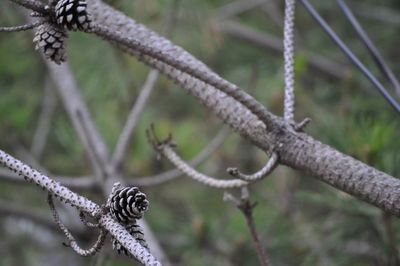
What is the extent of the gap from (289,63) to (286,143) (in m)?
0.12

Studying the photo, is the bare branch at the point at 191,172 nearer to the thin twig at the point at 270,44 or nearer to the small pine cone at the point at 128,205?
the small pine cone at the point at 128,205

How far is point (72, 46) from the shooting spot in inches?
59.7

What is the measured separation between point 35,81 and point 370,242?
4.62 ft

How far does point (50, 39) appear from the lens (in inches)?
19.9

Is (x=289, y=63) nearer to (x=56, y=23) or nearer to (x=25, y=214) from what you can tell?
(x=56, y=23)

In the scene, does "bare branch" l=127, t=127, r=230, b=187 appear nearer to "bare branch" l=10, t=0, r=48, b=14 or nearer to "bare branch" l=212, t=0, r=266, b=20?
"bare branch" l=10, t=0, r=48, b=14

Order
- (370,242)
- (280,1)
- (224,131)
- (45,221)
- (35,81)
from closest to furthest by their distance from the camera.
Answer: (370,242) → (224,131) → (45,221) → (35,81) → (280,1)

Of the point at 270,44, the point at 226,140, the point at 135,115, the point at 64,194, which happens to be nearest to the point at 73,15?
the point at 64,194

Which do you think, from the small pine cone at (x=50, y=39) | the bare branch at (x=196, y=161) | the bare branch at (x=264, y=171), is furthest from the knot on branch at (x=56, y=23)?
the bare branch at (x=196, y=161)

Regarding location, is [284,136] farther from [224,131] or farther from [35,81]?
[35,81]

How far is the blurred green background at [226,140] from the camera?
1045 millimetres

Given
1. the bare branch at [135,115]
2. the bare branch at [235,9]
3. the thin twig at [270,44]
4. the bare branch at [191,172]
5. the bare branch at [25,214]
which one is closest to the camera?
the bare branch at [191,172]

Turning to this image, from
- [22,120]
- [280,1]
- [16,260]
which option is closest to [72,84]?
[22,120]

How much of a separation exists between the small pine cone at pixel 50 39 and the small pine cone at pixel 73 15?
2cm
